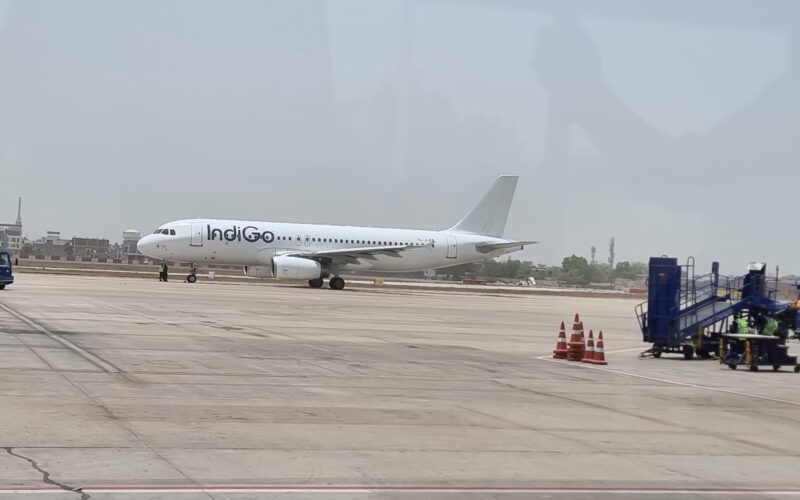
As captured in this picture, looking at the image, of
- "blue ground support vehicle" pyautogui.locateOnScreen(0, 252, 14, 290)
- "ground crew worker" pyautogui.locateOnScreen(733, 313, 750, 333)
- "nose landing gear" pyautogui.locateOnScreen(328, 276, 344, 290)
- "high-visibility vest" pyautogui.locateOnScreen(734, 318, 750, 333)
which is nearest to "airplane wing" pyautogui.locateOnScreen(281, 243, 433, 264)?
"nose landing gear" pyautogui.locateOnScreen(328, 276, 344, 290)

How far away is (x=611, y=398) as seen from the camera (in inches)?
572

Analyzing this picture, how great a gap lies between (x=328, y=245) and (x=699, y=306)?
36271 mm

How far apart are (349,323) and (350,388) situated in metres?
15.1

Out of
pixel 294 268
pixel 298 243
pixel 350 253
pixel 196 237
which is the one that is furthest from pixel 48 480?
pixel 298 243

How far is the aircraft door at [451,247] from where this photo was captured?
6169 centimetres

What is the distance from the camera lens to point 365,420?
1117 centimetres

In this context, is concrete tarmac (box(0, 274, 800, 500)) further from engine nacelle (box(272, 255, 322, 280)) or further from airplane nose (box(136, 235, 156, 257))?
airplane nose (box(136, 235, 156, 257))

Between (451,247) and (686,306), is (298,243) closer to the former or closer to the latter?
(451,247)

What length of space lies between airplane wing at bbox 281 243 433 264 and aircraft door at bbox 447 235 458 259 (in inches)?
129

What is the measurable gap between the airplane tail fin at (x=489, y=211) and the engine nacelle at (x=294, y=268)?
12345 mm

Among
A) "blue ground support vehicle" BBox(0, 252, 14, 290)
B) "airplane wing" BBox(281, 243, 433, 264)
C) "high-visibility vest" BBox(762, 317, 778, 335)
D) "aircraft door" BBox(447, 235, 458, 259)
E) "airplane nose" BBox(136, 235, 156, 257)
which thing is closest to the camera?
"high-visibility vest" BBox(762, 317, 778, 335)

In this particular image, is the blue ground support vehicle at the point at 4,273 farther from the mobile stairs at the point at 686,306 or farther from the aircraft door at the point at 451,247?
the aircraft door at the point at 451,247

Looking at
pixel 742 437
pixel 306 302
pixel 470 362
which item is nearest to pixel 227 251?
pixel 306 302

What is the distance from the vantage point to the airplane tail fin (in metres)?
63.3
